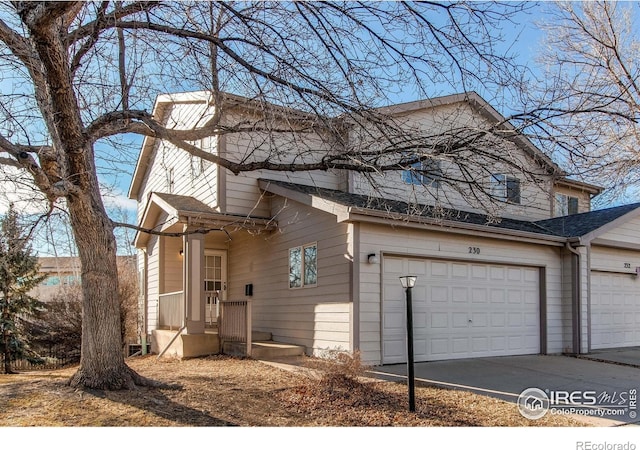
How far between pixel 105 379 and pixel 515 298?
897 centimetres

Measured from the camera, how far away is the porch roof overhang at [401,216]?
932 cm

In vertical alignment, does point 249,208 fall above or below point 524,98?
below

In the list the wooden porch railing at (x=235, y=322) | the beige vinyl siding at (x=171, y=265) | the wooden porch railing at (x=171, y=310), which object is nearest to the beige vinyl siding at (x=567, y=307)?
the wooden porch railing at (x=235, y=322)

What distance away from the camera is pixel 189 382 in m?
7.88

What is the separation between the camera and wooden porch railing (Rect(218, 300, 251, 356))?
1054 cm

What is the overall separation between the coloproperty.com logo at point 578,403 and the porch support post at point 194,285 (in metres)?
6.69

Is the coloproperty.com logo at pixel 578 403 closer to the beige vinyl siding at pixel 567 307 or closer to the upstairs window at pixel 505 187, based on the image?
the upstairs window at pixel 505 187

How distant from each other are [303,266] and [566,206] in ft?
36.9

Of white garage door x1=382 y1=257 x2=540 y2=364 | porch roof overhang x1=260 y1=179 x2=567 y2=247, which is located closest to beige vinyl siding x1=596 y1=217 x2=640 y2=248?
porch roof overhang x1=260 y1=179 x2=567 y2=247

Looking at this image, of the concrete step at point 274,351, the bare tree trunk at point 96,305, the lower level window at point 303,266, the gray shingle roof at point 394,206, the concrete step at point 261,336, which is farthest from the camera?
the concrete step at point 261,336

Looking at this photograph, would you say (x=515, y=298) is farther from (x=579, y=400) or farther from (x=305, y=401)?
(x=305, y=401)

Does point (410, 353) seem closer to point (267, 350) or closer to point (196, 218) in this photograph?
point (267, 350)

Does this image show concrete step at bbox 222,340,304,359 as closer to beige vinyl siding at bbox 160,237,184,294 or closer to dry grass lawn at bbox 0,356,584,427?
dry grass lawn at bbox 0,356,584,427

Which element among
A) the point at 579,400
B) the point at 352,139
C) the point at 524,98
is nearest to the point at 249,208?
the point at 352,139
